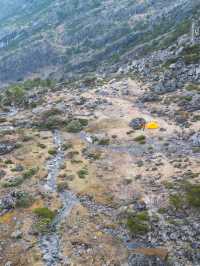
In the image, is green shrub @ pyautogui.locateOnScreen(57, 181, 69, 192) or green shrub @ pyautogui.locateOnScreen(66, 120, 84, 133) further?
green shrub @ pyautogui.locateOnScreen(66, 120, 84, 133)

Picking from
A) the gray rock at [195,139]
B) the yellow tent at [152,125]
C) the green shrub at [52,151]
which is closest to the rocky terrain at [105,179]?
the gray rock at [195,139]

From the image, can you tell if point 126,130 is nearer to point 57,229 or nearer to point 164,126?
point 164,126

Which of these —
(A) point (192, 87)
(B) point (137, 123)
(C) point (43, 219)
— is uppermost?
(C) point (43, 219)

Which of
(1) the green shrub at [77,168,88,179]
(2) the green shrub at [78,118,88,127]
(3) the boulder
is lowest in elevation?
(2) the green shrub at [78,118,88,127]

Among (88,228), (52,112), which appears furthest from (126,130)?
(88,228)

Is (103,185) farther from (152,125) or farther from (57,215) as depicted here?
(152,125)

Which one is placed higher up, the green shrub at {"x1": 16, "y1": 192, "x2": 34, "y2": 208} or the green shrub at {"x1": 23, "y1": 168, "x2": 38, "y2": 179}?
the green shrub at {"x1": 16, "y1": 192, "x2": 34, "y2": 208}

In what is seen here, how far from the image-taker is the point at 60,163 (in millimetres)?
62656

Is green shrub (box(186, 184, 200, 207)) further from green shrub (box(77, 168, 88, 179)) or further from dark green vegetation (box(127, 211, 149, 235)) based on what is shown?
green shrub (box(77, 168, 88, 179))

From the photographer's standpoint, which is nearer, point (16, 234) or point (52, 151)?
point (16, 234)

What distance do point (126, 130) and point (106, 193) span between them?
23.2 meters

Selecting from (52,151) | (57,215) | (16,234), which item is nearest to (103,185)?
(57,215)

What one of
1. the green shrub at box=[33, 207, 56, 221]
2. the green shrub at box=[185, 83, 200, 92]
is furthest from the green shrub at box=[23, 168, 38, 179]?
the green shrub at box=[185, 83, 200, 92]

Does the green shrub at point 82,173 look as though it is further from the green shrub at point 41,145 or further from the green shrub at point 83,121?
the green shrub at point 83,121
